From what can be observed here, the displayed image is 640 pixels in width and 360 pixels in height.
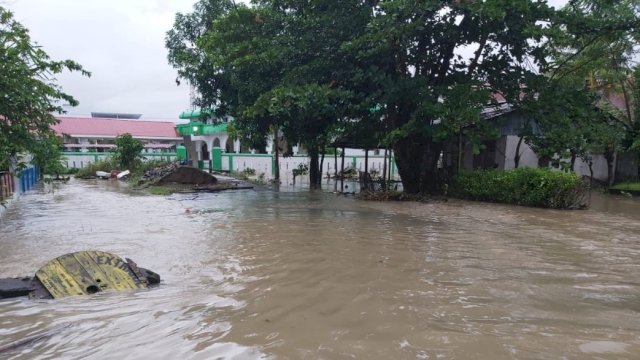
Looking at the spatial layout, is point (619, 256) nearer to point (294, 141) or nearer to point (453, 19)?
point (453, 19)

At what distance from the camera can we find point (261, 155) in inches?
1244

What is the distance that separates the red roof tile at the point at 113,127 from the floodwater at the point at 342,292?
3095 cm

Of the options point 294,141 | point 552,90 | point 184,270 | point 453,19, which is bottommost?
point 184,270

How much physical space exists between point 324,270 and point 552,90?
1089 cm

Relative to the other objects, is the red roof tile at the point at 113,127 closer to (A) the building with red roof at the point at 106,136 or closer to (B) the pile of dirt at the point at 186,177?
(A) the building with red roof at the point at 106,136

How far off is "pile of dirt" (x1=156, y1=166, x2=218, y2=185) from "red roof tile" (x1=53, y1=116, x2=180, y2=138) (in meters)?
20.3

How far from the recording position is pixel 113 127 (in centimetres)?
4075

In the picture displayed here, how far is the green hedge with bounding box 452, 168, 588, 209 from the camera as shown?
492 inches

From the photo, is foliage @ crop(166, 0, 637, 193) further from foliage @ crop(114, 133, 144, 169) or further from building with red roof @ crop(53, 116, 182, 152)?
building with red roof @ crop(53, 116, 182, 152)

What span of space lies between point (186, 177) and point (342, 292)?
54.3 ft

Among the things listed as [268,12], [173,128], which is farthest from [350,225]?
[173,128]

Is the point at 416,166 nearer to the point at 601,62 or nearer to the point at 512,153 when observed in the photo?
the point at 512,153

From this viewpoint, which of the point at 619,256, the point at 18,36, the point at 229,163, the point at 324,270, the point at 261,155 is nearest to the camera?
the point at 324,270

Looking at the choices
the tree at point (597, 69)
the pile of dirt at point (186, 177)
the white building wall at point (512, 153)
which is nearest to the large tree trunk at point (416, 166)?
the tree at point (597, 69)
